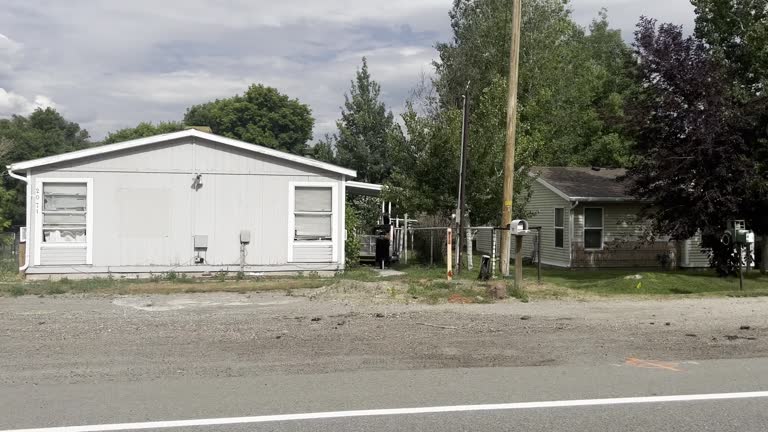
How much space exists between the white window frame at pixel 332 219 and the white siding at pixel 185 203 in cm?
10

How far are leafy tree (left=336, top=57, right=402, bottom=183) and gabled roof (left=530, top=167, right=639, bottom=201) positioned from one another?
11915 mm

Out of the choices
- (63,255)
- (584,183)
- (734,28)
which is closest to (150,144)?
(63,255)

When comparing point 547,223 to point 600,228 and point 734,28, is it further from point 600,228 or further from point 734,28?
point 734,28

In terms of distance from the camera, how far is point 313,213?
17.8 m

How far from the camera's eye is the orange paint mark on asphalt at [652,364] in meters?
7.85

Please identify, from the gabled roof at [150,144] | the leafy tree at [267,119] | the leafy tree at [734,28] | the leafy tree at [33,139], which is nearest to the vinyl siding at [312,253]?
the gabled roof at [150,144]

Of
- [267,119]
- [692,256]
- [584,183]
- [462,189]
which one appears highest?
[267,119]

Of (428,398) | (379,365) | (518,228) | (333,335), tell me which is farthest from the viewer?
(518,228)

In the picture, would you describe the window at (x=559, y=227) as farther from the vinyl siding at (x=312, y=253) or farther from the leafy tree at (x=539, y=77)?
the vinyl siding at (x=312, y=253)

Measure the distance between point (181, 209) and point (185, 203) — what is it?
0.54 feet

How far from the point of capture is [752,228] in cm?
1834

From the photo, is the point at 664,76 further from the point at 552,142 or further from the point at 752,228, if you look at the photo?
the point at 552,142

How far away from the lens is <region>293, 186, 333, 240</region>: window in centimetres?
1777

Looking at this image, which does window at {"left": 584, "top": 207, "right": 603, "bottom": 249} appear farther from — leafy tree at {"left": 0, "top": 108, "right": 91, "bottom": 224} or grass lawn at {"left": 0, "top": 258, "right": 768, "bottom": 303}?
leafy tree at {"left": 0, "top": 108, "right": 91, "bottom": 224}
